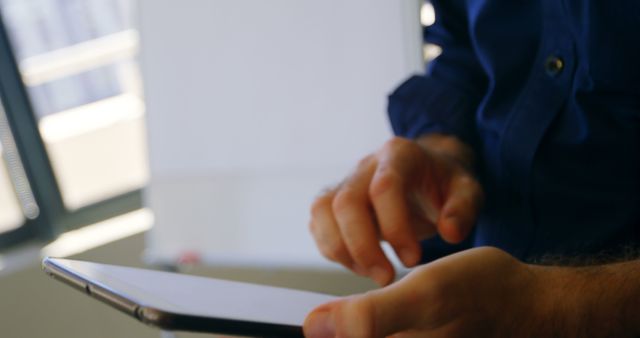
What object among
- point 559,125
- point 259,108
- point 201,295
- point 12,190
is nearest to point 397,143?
point 559,125

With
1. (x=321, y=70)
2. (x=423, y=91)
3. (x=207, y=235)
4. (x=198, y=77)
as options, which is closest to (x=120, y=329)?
(x=207, y=235)

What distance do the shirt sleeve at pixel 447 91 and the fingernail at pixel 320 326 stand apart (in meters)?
0.36

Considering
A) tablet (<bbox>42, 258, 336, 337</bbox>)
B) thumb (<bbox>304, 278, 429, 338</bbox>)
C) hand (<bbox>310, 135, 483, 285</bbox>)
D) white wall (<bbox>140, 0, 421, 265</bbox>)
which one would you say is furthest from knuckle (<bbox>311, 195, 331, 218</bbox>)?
white wall (<bbox>140, 0, 421, 265</bbox>)

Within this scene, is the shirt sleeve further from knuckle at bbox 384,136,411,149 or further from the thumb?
the thumb

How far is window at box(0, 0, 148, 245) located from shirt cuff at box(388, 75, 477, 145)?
1261 millimetres

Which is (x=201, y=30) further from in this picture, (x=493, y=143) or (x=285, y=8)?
(x=493, y=143)

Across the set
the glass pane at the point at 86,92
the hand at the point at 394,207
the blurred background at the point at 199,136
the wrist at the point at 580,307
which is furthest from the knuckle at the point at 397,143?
the glass pane at the point at 86,92

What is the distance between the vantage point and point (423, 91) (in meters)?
0.73

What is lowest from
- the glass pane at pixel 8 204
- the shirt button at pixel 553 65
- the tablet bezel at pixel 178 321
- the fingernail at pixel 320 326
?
the glass pane at pixel 8 204

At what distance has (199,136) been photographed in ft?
4.73

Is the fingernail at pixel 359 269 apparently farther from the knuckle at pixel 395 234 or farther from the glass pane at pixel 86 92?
the glass pane at pixel 86 92

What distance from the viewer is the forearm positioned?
0.43 m

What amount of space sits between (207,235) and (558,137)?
3.46ft

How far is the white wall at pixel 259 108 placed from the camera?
1264mm
